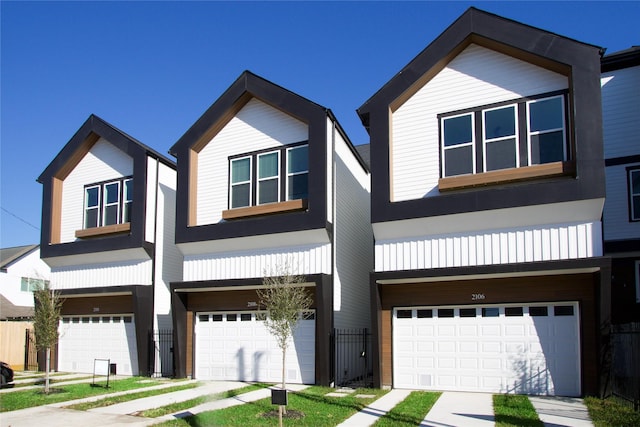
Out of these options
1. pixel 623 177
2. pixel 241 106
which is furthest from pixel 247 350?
pixel 623 177

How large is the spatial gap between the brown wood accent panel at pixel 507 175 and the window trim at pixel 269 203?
4.38 m

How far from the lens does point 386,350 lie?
48.7ft

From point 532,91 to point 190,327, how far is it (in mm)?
12351

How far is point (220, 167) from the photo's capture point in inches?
726

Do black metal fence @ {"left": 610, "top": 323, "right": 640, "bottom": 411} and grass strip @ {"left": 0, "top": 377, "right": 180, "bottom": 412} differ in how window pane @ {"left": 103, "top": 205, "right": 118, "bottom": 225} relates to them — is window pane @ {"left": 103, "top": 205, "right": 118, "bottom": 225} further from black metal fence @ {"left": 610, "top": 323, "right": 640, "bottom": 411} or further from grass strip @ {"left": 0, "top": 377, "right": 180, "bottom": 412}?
black metal fence @ {"left": 610, "top": 323, "right": 640, "bottom": 411}

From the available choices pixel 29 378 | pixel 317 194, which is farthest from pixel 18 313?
pixel 317 194

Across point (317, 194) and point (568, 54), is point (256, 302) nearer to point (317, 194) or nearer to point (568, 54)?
point (317, 194)

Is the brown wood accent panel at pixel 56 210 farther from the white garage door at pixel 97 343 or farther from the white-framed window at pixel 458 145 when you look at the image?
the white-framed window at pixel 458 145

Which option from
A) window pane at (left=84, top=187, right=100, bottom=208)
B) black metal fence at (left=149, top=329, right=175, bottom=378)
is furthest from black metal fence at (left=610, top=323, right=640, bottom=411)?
window pane at (left=84, top=187, right=100, bottom=208)

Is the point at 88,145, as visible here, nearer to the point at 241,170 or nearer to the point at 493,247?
the point at 241,170

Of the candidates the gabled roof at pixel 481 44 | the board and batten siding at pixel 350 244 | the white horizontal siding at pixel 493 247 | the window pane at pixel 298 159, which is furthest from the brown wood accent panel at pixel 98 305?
the gabled roof at pixel 481 44

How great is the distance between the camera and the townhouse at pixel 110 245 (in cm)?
1970

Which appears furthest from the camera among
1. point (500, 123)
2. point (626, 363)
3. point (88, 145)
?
point (88, 145)

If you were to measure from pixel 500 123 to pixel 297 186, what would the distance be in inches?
241
